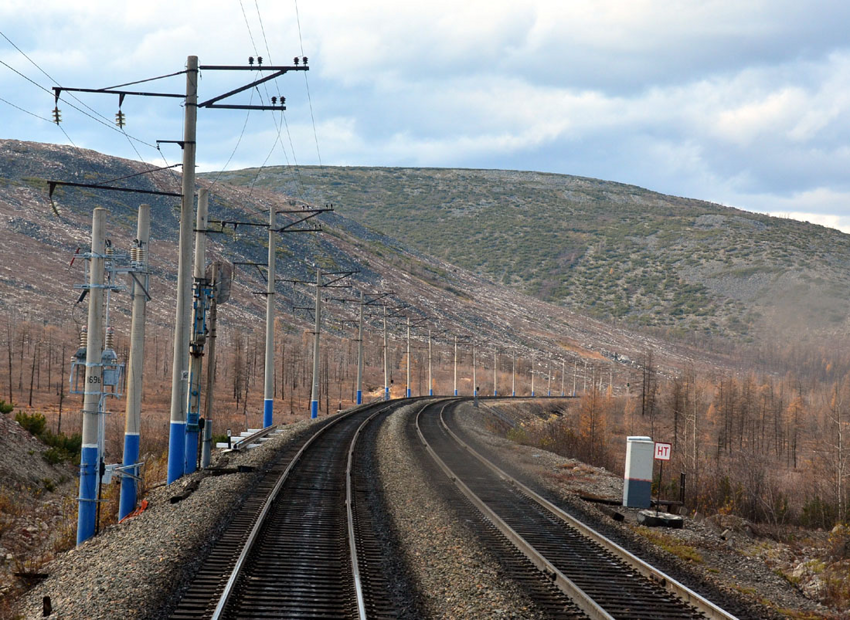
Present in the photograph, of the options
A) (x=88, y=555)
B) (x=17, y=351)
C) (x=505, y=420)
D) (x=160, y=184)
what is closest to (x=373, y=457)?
(x=88, y=555)

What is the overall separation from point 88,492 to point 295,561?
313 inches

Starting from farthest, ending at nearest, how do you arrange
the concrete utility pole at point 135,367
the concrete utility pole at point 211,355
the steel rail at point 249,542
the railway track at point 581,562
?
the concrete utility pole at point 211,355 < the concrete utility pole at point 135,367 < the railway track at point 581,562 < the steel rail at point 249,542

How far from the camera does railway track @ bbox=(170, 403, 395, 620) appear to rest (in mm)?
9266

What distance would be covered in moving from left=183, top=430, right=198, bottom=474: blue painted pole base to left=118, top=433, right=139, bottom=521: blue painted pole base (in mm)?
2288

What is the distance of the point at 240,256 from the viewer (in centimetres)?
14238

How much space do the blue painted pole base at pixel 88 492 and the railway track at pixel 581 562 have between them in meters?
8.53

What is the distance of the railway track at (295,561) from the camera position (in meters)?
9.27

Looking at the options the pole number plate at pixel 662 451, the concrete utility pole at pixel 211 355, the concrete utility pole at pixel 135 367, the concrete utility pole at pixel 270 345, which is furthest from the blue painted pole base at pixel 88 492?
the concrete utility pole at pixel 270 345

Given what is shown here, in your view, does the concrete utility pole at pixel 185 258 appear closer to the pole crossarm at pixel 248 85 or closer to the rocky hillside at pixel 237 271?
the pole crossarm at pixel 248 85

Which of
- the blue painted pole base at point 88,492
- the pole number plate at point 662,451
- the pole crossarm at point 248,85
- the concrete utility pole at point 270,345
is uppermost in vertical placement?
the pole crossarm at point 248,85

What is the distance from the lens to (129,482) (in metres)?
18.4

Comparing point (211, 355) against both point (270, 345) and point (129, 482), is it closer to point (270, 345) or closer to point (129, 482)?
point (129, 482)

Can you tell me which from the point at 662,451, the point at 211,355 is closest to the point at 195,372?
the point at 211,355

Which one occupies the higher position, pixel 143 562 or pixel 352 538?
pixel 352 538
